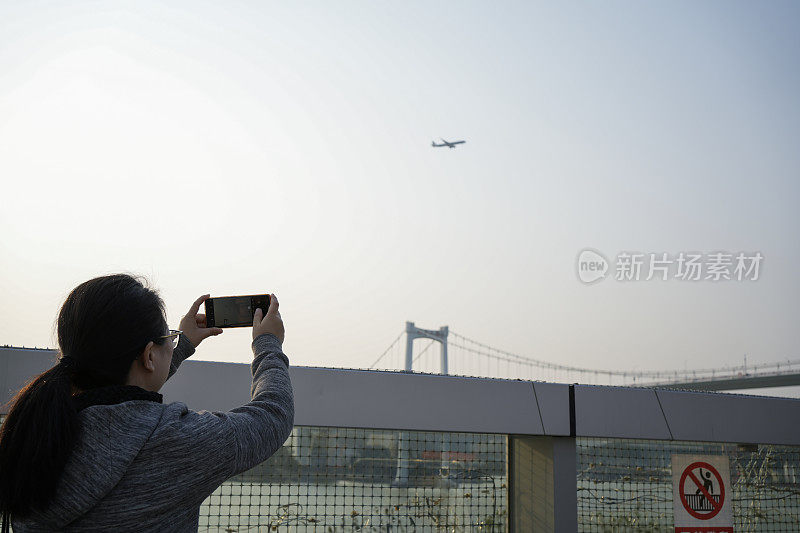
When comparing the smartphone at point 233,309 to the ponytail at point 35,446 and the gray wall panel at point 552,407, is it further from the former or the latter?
the gray wall panel at point 552,407

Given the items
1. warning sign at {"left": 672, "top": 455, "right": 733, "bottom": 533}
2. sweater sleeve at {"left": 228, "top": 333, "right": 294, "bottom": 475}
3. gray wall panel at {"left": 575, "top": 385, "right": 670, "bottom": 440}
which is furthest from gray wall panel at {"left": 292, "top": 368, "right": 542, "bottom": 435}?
sweater sleeve at {"left": 228, "top": 333, "right": 294, "bottom": 475}

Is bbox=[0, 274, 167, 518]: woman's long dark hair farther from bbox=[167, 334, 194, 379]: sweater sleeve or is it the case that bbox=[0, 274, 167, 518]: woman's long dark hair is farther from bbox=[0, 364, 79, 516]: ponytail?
bbox=[167, 334, 194, 379]: sweater sleeve

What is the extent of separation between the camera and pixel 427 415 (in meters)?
2.87

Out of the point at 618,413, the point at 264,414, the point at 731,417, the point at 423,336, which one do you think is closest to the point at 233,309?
the point at 264,414

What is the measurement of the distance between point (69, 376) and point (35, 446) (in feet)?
0.43

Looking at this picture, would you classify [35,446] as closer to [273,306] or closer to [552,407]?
[273,306]

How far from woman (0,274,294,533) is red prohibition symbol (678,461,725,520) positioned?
2756 mm

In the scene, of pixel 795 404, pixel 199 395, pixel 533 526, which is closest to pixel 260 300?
pixel 199 395

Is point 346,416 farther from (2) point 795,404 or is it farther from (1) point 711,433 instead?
(2) point 795,404

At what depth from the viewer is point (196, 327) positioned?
61.4 inches

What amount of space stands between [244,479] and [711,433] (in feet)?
7.01

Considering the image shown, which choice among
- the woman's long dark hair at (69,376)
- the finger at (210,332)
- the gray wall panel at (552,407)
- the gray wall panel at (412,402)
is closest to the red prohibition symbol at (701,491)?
the gray wall panel at (552,407)

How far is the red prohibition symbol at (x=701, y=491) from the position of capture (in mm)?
3328

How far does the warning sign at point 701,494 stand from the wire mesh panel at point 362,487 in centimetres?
88
